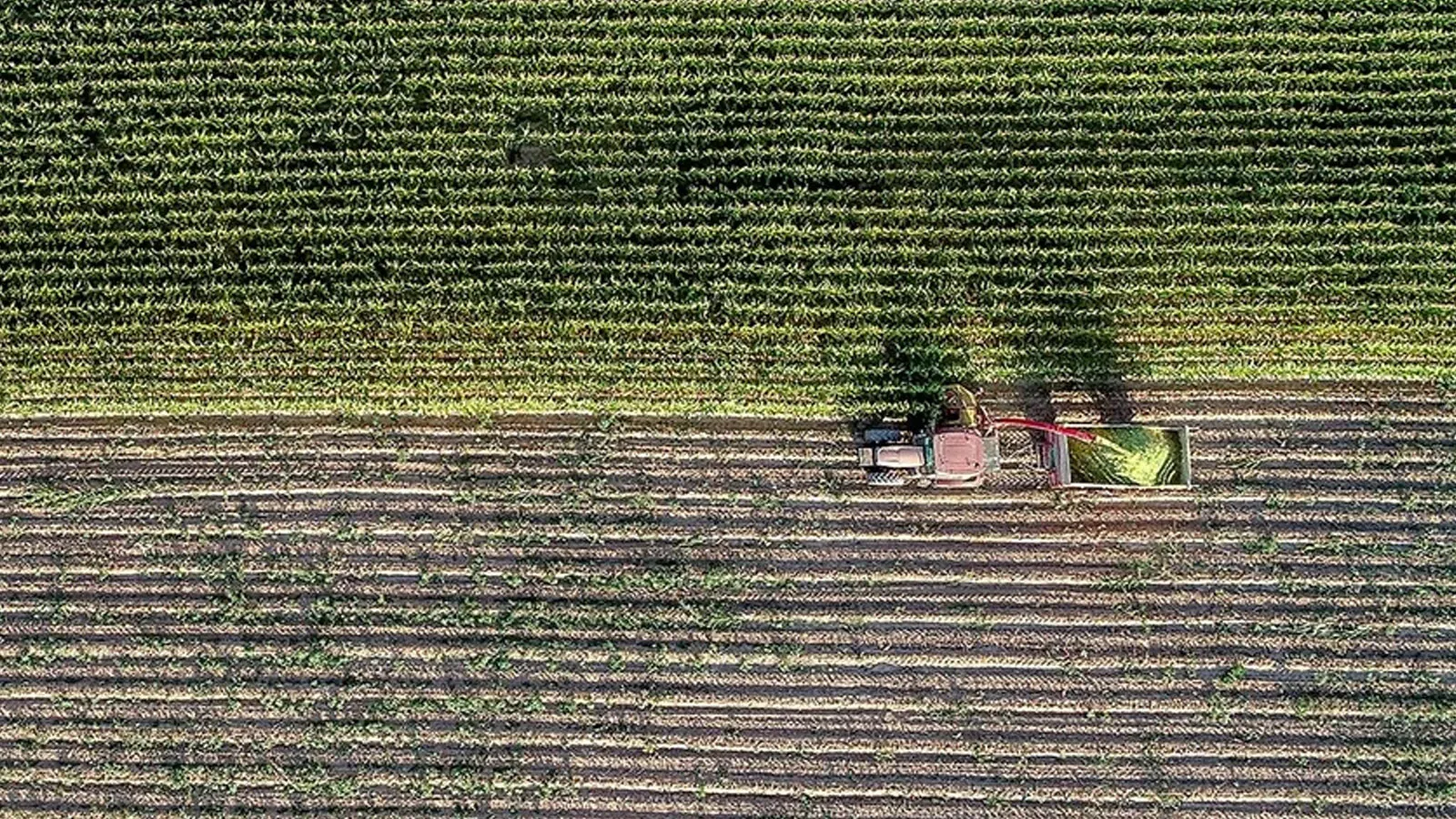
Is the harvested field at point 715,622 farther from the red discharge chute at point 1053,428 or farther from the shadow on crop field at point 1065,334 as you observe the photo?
the red discharge chute at point 1053,428

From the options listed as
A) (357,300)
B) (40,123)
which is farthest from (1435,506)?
(40,123)

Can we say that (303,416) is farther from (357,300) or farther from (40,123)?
(40,123)

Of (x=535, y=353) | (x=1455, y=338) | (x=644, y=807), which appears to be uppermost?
(x=1455, y=338)

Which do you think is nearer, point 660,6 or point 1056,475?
point 1056,475

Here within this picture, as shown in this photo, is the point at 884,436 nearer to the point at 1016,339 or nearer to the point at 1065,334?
the point at 1016,339

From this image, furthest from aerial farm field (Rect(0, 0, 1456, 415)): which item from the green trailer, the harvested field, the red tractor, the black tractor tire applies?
the green trailer

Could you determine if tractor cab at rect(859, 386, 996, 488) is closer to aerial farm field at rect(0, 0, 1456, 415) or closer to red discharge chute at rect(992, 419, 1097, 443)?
red discharge chute at rect(992, 419, 1097, 443)

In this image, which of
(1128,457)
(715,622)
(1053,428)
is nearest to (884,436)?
(1053,428)
